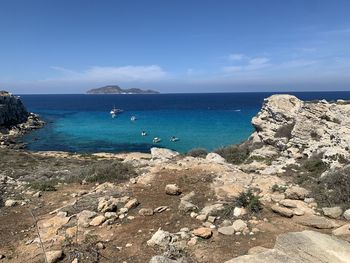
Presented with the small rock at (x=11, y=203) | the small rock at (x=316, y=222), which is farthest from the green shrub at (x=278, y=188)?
the small rock at (x=11, y=203)

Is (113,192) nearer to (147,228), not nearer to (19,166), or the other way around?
(147,228)

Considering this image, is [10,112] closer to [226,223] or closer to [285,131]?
[285,131]

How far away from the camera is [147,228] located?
446 inches

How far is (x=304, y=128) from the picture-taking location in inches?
1054

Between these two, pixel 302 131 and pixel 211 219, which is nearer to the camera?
pixel 211 219

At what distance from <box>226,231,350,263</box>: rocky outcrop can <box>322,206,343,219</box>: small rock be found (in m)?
3.53

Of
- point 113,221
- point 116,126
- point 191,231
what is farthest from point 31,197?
point 116,126

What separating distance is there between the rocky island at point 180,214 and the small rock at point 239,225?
0.04 m

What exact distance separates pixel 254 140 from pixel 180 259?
2559 centimetres

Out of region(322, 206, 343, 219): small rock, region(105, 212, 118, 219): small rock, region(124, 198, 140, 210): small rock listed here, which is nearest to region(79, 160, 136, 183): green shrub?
region(124, 198, 140, 210): small rock

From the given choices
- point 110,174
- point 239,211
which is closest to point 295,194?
point 239,211

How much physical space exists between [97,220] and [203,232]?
3.81 meters

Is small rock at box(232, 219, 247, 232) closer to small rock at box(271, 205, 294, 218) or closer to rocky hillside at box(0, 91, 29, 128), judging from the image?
small rock at box(271, 205, 294, 218)

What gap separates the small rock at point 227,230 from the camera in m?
10.6
